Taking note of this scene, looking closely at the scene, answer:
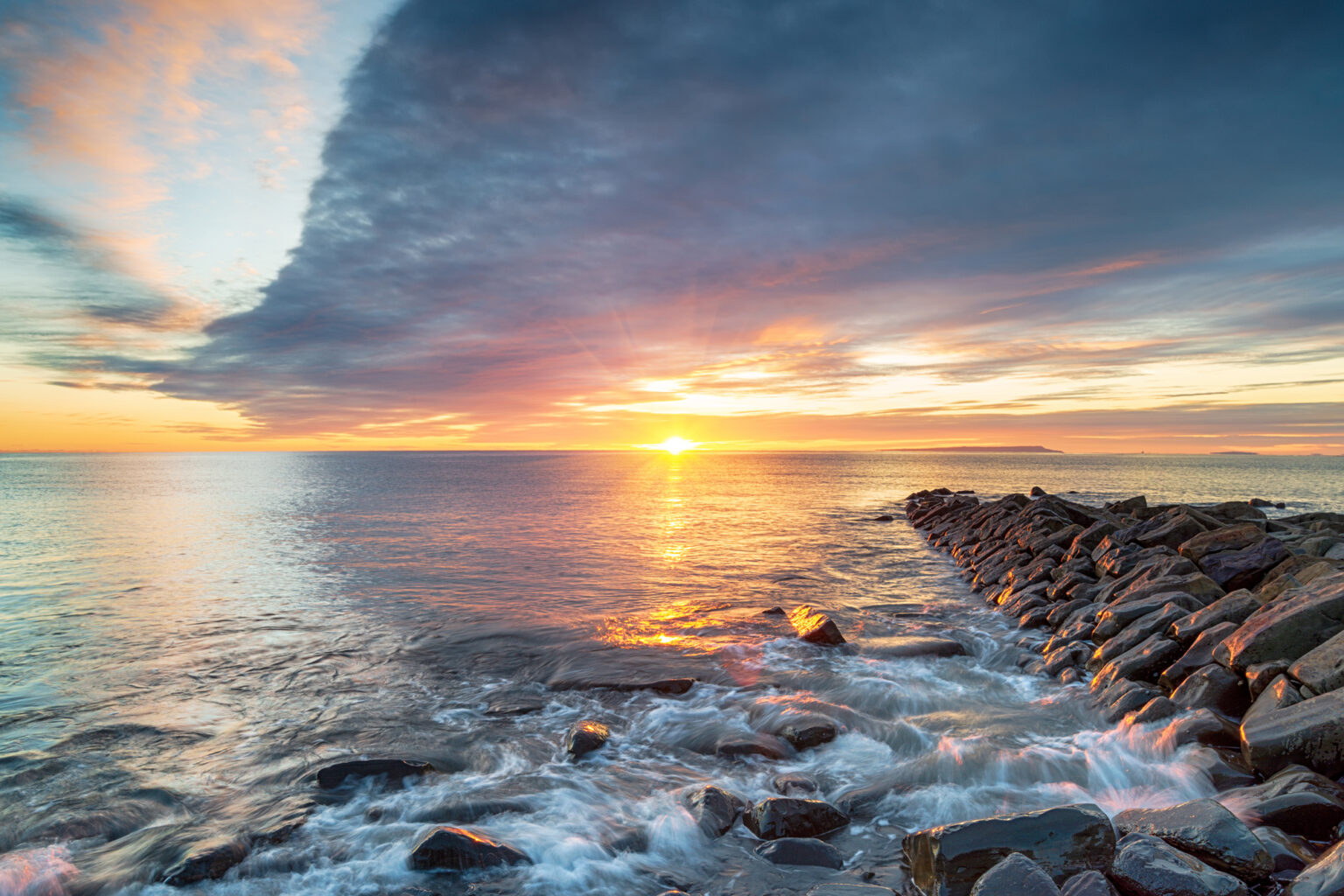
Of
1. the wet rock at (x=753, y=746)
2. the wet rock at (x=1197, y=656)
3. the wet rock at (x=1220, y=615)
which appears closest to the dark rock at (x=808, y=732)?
the wet rock at (x=753, y=746)

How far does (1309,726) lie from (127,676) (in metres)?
18.8

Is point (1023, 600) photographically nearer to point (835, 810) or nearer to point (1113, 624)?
point (1113, 624)

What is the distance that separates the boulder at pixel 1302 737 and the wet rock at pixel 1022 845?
2.94m

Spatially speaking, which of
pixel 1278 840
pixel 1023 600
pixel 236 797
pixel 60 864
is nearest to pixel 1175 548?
pixel 1023 600

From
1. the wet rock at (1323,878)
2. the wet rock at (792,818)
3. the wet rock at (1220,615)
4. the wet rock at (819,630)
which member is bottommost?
the wet rock at (819,630)

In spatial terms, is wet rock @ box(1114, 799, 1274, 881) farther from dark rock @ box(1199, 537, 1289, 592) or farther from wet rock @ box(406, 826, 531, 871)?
dark rock @ box(1199, 537, 1289, 592)

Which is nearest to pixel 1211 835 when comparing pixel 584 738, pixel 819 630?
pixel 584 738

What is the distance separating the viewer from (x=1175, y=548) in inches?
622

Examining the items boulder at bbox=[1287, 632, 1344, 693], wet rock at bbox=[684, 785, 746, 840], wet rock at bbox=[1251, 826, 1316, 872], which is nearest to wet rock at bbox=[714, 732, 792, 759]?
wet rock at bbox=[684, 785, 746, 840]

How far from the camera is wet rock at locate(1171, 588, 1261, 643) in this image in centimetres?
991

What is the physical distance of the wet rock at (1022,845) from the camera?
5266mm

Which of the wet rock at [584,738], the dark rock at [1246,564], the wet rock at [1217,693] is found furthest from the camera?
the dark rock at [1246,564]

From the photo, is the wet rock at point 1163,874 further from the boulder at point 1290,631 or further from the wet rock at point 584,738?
the wet rock at point 584,738

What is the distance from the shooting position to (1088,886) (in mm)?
4691
